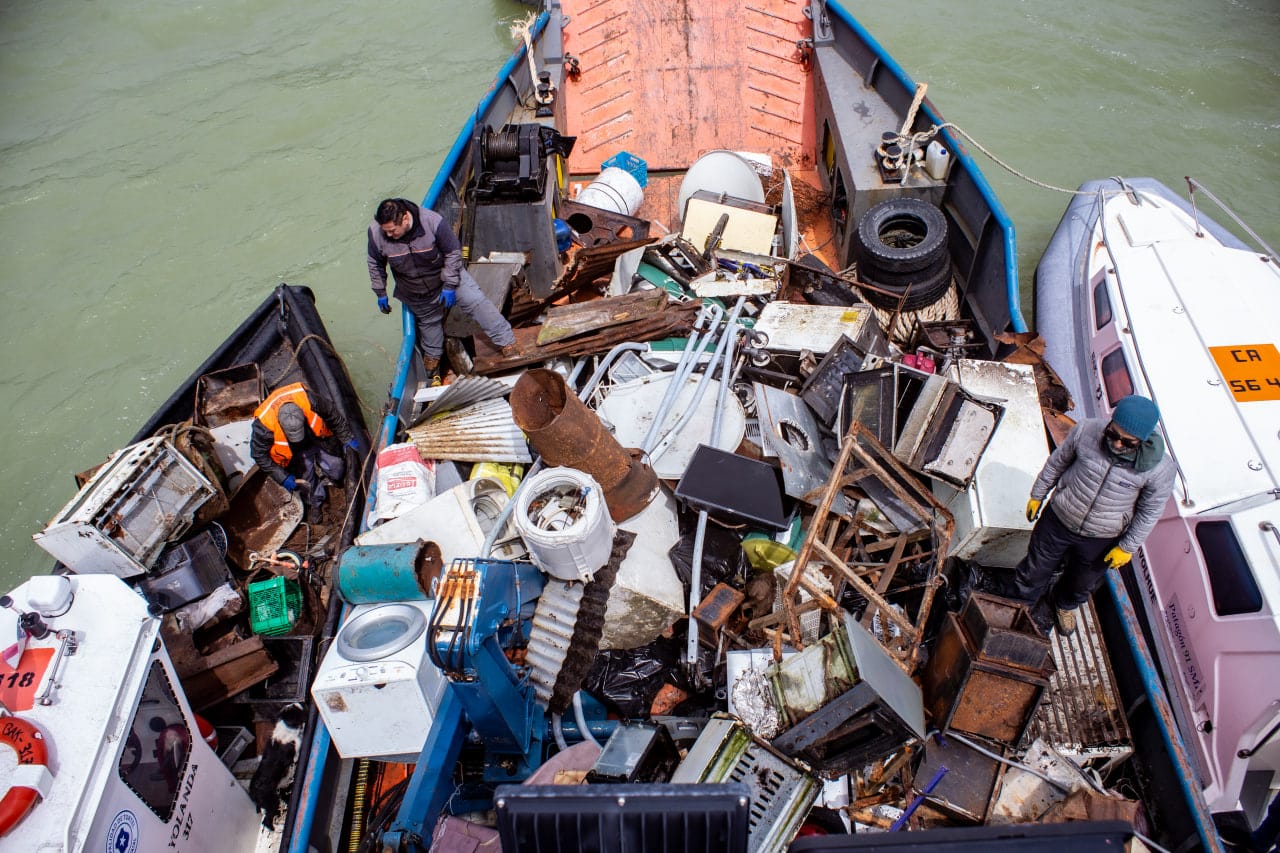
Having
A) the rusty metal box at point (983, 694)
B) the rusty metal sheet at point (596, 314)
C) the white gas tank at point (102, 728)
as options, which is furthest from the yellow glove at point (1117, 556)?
the white gas tank at point (102, 728)

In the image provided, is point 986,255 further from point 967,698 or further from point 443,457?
point 443,457

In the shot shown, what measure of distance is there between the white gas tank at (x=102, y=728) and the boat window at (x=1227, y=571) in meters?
6.19

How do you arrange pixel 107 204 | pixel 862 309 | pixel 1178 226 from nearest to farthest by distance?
pixel 862 309 < pixel 1178 226 < pixel 107 204

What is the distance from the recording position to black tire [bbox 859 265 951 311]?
655 centimetres

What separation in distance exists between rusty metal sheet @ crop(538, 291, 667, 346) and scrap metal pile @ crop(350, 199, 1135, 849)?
0.02 meters

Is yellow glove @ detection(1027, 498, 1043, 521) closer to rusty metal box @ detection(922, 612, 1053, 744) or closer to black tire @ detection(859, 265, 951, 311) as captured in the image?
rusty metal box @ detection(922, 612, 1053, 744)

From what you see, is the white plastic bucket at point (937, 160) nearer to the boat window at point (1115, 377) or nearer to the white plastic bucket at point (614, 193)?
the boat window at point (1115, 377)

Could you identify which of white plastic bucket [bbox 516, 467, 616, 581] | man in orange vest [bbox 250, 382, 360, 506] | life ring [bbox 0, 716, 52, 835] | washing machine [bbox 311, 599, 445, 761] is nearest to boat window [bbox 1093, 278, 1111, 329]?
white plastic bucket [bbox 516, 467, 616, 581]

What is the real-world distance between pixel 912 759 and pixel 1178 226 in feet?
19.6

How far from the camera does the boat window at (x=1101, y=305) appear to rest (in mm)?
6902

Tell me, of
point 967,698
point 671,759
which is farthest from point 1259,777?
point 671,759

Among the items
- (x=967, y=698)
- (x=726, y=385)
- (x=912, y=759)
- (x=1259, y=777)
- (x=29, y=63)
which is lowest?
(x=1259, y=777)

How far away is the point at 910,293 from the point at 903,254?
1.13 ft

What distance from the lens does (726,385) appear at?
18.2ft
